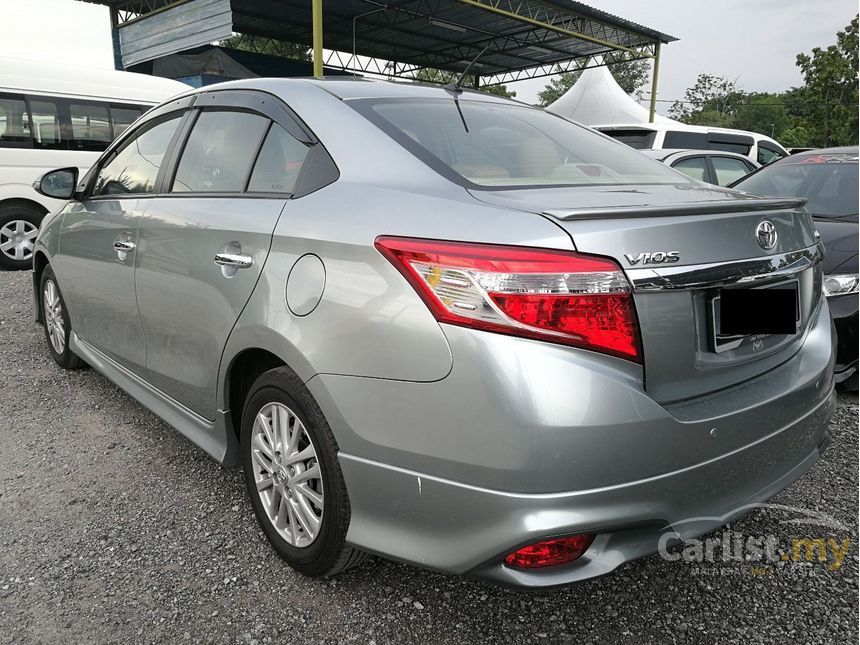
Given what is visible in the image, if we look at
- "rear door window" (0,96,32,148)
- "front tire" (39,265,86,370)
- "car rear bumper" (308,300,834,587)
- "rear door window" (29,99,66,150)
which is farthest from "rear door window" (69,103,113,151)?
"car rear bumper" (308,300,834,587)

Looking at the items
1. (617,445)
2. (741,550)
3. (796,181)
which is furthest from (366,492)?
(796,181)

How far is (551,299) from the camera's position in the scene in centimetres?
148

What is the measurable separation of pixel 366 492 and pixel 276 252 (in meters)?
0.75

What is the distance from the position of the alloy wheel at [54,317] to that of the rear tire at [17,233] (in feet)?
13.5

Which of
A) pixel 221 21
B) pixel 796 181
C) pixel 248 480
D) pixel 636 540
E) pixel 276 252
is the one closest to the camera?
pixel 636 540

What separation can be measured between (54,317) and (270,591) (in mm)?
2856

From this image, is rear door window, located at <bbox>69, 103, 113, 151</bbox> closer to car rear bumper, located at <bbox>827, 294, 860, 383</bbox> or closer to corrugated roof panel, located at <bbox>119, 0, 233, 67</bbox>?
corrugated roof panel, located at <bbox>119, 0, 233, 67</bbox>

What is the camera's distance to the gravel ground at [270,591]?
6.27 feet

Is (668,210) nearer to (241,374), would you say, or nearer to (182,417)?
(241,374)

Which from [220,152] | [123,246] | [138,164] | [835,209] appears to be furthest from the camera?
[835,209]

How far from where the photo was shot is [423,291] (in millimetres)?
1568

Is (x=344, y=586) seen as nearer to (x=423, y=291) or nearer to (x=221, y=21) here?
(x=423, y=291)

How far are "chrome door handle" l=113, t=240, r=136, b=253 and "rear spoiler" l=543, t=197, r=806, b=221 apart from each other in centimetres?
198

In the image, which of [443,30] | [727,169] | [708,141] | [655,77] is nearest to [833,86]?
[655,77]
